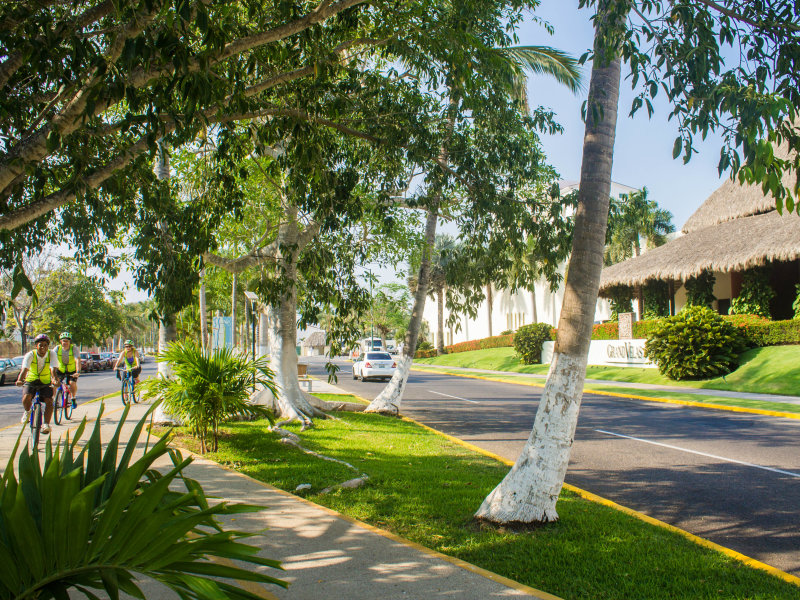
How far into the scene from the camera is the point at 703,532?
5898 mm

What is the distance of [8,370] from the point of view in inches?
1202

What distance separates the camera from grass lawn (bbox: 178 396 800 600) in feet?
14.2

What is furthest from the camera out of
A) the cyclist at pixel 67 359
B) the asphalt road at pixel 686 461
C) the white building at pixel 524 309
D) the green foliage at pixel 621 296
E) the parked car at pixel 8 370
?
the white building at pixel 524 309

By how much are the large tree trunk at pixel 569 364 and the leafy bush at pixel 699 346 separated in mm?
18349

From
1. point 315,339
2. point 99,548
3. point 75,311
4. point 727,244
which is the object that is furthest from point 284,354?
point 315,339

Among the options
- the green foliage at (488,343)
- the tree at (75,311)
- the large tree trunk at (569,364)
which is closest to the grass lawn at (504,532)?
the large tree trunk at (569,364)

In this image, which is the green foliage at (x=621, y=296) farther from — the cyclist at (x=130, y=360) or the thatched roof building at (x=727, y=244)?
the cyclist at (x=130, y=360)

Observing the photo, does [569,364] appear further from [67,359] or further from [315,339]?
[315,339]

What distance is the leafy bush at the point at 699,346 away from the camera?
22.2 m

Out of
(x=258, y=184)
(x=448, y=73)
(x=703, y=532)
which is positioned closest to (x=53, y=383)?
(x=258, y=184)

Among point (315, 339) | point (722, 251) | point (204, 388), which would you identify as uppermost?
point (722, 251)

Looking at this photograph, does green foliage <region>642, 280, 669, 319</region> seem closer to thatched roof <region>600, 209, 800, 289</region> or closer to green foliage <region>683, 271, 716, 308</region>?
thatched roof <region>600, 209, 800, 289</region>

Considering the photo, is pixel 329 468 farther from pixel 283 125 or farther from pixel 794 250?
pixel 794 250

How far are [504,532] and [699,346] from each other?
19605 mm
